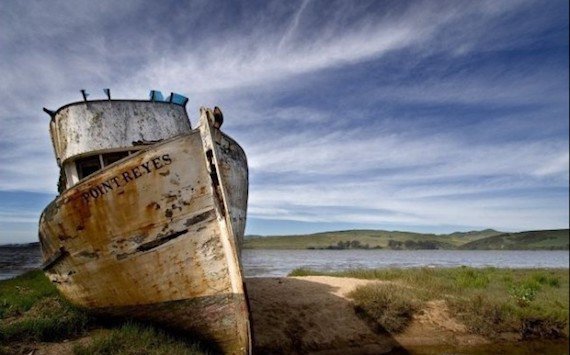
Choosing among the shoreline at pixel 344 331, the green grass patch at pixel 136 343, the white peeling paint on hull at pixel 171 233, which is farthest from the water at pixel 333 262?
the green grass patch at pixel 136 343

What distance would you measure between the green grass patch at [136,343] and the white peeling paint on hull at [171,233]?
8.9 inches

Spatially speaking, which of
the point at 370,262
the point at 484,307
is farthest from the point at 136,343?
the point at 370,262

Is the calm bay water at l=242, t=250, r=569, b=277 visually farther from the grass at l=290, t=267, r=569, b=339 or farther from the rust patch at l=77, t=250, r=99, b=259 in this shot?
the rust patch at l=77, t=250, r=99, b=259

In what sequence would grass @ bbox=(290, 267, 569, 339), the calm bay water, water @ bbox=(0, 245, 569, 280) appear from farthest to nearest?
the calm bay water < water @ bbox=(0, 245, 569, 280) < grass @ bbox=(290, 267, 569, 339)

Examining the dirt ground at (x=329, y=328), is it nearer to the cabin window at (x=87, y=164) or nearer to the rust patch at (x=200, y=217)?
the rust patch at (x=200, y=217)

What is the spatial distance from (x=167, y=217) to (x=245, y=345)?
7.20 feet

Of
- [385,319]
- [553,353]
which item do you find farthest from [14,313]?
[553,353]

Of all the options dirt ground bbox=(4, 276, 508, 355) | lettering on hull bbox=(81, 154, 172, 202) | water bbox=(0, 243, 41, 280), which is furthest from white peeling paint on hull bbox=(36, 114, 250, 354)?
water bbox=(0, 243, 41, 280)

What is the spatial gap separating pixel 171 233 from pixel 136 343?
175 cm

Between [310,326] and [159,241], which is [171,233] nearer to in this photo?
[159,241]

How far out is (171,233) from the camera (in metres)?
6.41

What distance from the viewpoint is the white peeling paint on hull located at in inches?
247

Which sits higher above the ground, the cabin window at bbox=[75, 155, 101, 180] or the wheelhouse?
the wheelhouse

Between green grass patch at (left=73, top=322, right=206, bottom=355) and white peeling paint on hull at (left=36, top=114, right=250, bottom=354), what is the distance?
0.74ft
